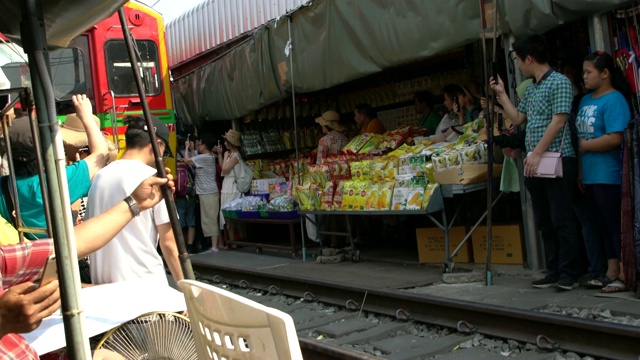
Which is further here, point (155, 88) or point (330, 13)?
point (155, 88)

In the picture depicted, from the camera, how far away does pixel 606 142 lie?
234 inches

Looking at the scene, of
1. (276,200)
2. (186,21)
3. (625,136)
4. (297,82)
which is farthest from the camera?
(186,21)

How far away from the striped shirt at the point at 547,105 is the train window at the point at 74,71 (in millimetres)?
6440

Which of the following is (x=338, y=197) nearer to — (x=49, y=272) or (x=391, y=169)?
(x=391, y=169)

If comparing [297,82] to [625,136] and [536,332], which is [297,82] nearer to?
[625,136]

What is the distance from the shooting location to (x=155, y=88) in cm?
1162

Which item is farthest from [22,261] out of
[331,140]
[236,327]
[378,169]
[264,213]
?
[264,213]

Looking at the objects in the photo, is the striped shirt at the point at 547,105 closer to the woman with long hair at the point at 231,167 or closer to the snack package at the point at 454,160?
the snack package at the point at 454,160

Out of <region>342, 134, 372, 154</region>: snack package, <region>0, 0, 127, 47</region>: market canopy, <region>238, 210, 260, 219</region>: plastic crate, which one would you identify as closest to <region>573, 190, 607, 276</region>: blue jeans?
<region>342, 134, 372, 154</region>: snack package

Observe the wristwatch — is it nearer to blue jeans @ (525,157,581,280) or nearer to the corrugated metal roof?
blue jeans @ (525,157,581,280)

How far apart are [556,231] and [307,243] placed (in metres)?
5.69

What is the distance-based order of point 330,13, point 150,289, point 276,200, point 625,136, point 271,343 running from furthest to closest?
point 276,200 → point 330,13 → point 625,136 → point 150,289 → point 271,343

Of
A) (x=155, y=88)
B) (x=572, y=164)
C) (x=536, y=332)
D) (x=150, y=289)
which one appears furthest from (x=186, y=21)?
(x=150, y=289)

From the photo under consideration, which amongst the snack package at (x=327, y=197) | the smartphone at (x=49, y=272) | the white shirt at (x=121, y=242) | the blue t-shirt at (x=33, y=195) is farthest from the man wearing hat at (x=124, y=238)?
the snack package at (x=327, y=197)
